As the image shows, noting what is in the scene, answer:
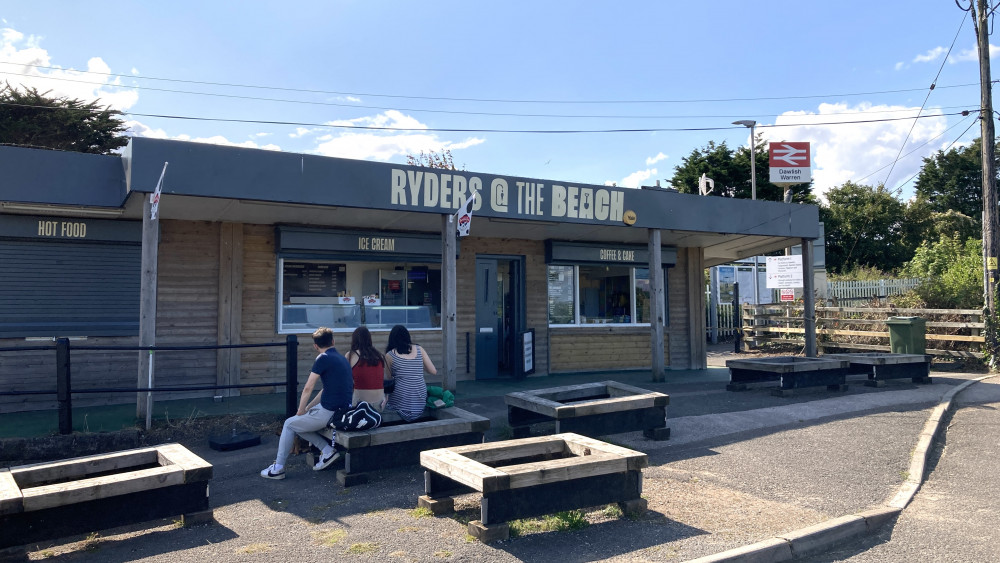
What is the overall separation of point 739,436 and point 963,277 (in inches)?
512

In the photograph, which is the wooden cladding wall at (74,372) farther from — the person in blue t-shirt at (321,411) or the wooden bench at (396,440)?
the wooden bench at (396,440)

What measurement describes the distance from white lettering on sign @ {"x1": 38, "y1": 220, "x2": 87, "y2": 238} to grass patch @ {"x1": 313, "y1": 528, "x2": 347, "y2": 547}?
7.26 m

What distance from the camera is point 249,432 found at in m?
8.33

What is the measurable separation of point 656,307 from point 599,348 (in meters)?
2.55

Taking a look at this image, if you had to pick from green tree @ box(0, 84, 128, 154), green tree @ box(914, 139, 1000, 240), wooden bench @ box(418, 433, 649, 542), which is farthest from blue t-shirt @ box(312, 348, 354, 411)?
green tree @ box(914, 139, 1000, 240)

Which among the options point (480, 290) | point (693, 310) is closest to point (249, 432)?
point (480, 290)

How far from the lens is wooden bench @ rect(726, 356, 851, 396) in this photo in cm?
1148

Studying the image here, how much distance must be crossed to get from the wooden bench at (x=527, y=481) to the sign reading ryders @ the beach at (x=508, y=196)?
4826 mm

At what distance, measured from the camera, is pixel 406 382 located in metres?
7.37

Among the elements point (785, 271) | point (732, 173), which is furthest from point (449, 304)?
point (732, 173)

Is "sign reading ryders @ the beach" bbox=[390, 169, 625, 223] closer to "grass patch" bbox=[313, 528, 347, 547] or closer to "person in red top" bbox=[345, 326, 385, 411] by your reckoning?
"person in red top" bbox=[345, 326, 385, 411]

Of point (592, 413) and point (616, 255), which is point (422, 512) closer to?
point (592, 413)

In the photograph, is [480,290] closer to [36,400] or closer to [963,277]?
[36,400]

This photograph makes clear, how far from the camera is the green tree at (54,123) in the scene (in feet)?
83.0
